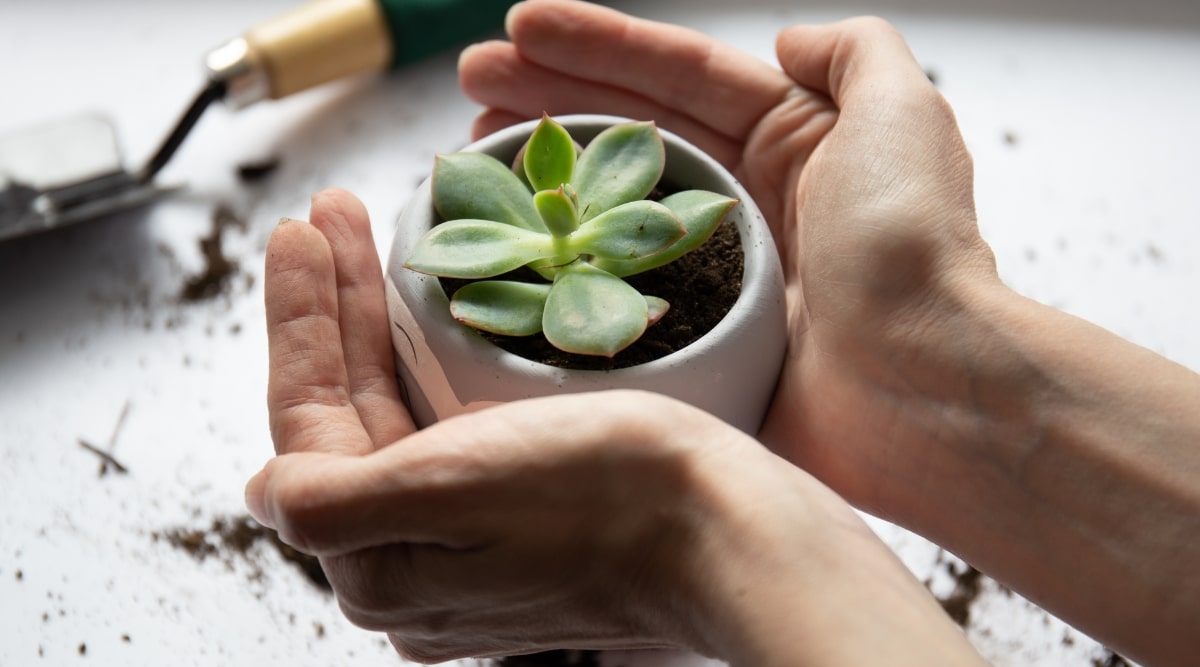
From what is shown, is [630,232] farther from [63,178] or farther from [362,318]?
[63,178]

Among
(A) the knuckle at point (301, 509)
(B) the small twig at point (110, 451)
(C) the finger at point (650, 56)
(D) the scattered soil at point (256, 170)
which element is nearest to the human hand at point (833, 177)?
(C) the finger at point (650, 56)

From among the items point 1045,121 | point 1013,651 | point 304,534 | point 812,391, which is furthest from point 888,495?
point 1045,121

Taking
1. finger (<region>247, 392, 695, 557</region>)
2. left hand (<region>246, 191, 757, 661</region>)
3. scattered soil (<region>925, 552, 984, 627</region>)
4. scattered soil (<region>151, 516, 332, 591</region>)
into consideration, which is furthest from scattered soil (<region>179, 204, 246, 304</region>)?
scattered soil (<region>925, 552, 984, 627</region>)

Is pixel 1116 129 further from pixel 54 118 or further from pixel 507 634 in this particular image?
pixel 54 118

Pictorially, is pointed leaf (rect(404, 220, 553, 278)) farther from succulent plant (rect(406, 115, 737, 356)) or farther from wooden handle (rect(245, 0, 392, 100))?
wooden handle (rect(245, 0, 392, 100))

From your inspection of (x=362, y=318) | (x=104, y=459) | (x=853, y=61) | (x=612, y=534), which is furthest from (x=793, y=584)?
(x=104, y=459)
